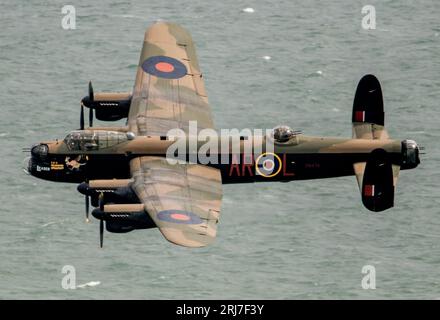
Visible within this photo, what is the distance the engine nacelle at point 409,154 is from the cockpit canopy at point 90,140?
18830 millimetres

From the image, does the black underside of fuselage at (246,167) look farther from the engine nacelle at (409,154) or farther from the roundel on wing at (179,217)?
the roundel on wing at (179,217)

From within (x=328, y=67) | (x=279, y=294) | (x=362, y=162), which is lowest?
(x=279, y=294)

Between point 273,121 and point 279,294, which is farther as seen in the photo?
point 273,121

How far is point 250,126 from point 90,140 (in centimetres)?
2283

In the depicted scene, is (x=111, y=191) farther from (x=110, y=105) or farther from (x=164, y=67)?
(x=164, y=67)

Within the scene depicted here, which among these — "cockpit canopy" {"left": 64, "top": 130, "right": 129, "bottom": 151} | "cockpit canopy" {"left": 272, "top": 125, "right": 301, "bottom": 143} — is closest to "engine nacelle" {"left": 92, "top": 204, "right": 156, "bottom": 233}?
"cockpit canopy" {"left": 64, "top": 130, "right": 129, "bottom": 151}

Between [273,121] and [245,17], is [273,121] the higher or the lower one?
the lower one

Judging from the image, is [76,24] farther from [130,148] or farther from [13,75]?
[130,148]

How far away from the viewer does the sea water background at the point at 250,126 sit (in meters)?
101

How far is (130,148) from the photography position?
10031cm

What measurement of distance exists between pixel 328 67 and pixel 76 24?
24492mm

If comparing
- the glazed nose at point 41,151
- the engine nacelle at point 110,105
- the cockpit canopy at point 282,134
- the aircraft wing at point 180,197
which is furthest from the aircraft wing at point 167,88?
the glazed nose at point 41,151

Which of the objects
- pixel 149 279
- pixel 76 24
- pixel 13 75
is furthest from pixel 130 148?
pixel 76 24

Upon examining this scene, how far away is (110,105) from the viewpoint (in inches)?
4183
